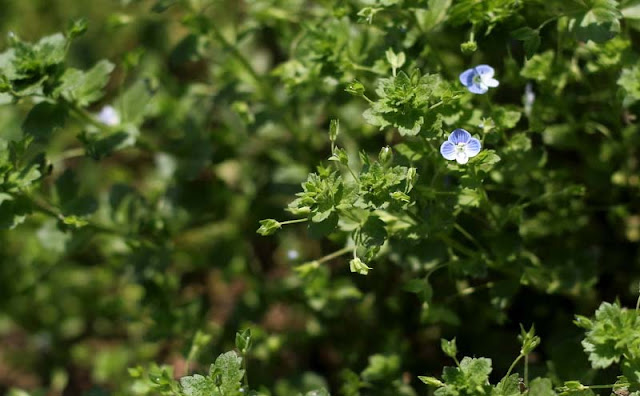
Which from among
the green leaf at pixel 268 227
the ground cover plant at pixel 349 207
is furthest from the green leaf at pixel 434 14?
the green leaf at pixel 268 227

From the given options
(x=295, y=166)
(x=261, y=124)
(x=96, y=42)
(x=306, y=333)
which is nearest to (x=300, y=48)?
(x=261, y=124)

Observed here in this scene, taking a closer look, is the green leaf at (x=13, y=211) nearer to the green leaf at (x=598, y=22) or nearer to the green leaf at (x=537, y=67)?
the green leaf at (x=537, y=67)

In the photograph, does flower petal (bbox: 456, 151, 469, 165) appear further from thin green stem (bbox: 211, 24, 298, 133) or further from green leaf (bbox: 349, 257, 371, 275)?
thin green stem (bbox: 211, 24, 298, 133)

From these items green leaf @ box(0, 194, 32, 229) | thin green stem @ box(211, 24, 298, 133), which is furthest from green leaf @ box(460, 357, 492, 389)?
green leaf @ box(0, 194, 32, 229)

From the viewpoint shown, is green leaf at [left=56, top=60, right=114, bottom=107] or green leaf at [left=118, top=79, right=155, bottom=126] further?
green leaf at [left=118, top=79, right=155, bottom=126]

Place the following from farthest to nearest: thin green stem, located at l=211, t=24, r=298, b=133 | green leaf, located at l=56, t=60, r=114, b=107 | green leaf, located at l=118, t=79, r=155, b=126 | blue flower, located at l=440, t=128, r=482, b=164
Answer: thin green stem, located at l=211, t=24, r=298, b=133 → green leaf, located at l=118, t=79, r=155, b=126 → green leaf, located at l=56, t=60, r=114, b=107 → blue flower, located at l=440, t=128, r=482, b=164

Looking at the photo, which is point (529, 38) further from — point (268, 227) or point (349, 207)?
point (268, 227)
